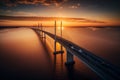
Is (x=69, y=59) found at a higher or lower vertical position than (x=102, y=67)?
Answer: lower

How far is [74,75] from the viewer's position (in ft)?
105

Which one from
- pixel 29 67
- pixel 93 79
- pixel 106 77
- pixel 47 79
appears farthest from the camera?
pixel 29 67

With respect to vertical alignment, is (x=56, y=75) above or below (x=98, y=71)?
below

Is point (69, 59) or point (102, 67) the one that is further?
point (69, 59)

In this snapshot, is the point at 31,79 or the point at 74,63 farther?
the point at 74,63

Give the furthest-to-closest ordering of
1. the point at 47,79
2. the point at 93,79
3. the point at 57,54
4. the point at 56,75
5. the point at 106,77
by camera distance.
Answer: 1. the point at 57,54
2. the point at 56,75
3. the point at 47,79
4. the point at 93,79
5. the point at 106,77

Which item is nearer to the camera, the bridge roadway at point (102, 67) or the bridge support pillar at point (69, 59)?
the bridge roadway at point (102, 67)

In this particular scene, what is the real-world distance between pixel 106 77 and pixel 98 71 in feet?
7.03

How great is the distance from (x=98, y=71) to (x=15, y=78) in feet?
62.1

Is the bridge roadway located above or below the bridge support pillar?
above

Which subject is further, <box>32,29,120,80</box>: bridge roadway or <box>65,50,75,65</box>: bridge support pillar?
<box>65,50,75,65</box>: bridge support pillar

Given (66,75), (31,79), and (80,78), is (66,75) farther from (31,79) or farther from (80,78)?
(31,79)

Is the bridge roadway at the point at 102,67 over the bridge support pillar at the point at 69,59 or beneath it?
over

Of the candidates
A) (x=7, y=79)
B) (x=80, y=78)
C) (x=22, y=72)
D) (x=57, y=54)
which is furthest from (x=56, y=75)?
(x=57, y=54)
